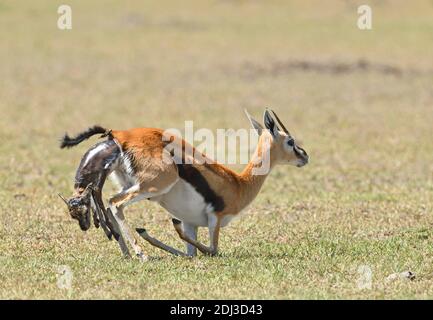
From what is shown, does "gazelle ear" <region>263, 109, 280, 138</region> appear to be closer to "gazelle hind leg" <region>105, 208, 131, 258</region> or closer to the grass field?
the grass field

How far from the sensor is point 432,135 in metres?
16.8

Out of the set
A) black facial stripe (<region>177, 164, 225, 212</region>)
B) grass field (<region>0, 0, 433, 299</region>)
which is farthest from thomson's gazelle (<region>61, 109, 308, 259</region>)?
grass field (<region>0, 0, 433, 299</region>)

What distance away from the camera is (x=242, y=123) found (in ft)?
59.4

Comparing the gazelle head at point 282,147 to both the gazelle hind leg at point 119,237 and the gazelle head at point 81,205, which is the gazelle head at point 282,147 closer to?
the gazelle hind leg at point 119,237

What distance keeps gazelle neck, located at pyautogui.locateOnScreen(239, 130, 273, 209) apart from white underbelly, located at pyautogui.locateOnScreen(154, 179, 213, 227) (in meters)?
0.40

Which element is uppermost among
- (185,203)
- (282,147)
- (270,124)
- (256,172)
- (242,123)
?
(270,124)

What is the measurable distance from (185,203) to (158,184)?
344mm

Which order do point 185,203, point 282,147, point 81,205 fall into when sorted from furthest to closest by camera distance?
point 282,147 < point 185,203 < point 81,205

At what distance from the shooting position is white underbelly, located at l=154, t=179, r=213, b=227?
8258mm

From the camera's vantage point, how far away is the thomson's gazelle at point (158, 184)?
26.3 ft

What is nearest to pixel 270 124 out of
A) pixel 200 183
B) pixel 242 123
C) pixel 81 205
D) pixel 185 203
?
pixel 200 183

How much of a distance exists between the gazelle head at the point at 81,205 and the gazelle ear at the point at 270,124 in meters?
1.59

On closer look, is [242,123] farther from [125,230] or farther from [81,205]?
[81,205]

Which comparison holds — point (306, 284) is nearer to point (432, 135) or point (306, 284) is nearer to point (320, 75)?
point (432, 135)
